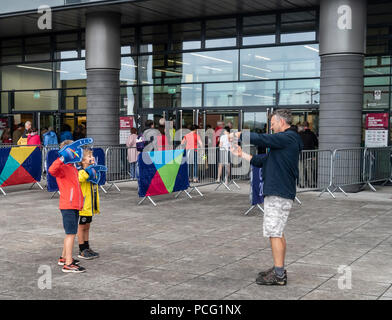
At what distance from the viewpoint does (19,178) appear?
46.1 feet

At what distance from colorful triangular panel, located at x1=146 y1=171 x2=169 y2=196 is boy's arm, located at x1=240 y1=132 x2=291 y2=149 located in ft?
21.9

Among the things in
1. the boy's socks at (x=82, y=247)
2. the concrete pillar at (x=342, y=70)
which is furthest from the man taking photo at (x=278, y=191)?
the concrete pillar at (x=342, y=70)

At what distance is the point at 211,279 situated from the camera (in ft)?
19.8

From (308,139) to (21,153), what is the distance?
794 centimetres

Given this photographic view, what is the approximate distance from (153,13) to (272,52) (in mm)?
4189

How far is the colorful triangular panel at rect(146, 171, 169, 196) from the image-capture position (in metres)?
12.2

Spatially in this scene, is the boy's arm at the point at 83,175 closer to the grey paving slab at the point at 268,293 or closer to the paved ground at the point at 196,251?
the paved ground at the point at 196,251

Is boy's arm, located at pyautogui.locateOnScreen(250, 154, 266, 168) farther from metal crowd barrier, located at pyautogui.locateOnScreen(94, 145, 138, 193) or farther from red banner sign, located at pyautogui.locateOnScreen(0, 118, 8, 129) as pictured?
red banner sign, located at pyautogui.locateOnScreen(0, 118, 8, 129)

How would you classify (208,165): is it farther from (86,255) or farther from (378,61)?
(86,255)

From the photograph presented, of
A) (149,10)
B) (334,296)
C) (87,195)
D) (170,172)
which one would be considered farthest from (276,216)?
(149,10)

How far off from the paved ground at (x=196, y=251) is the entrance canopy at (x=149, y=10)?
6.85 m
